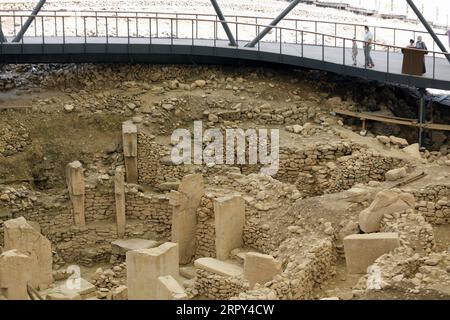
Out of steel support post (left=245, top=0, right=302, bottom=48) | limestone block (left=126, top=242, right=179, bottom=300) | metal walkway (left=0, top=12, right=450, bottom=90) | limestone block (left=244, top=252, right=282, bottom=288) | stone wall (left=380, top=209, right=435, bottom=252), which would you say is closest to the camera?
limestone block (left=244, top=252, right=282, bottom=288)

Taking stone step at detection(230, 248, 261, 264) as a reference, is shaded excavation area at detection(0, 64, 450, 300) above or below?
above

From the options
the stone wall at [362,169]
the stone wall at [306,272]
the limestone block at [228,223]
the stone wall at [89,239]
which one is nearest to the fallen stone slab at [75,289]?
the stone wall at [89,239]

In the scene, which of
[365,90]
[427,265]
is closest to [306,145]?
[365,90]

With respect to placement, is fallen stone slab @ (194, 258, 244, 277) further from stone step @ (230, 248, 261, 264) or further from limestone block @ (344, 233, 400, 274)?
limestone block @ (344, 233, 400, 274)

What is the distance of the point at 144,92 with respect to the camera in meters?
33.8

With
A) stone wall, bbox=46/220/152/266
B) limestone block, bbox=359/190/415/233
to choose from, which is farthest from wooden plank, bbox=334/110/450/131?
limestone block, bbox=359/190/415/233

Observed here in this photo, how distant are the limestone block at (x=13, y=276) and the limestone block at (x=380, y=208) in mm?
6364

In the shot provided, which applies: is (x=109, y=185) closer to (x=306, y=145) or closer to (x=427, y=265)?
(x=306, y=145)

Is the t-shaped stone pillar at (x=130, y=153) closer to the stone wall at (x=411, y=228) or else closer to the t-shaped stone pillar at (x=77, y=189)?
the t-shaped stone pillar at (x=77, y=189)

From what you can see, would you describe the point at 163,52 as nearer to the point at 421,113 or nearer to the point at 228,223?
the point at 421,113

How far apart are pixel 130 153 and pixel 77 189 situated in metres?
1.99

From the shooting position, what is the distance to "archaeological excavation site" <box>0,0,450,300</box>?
955 inches

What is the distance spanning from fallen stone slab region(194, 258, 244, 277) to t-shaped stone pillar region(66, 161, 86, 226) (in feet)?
15.8

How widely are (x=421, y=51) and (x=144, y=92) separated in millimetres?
6964
